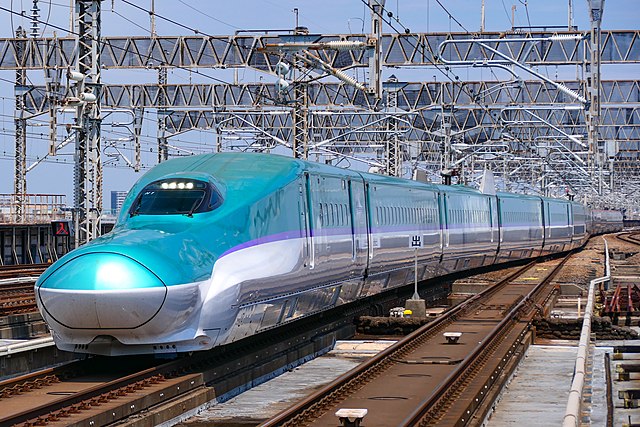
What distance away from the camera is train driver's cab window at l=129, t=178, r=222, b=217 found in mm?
16016

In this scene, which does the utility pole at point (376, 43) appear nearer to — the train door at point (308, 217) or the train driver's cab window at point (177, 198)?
the train door at point (308, 217)

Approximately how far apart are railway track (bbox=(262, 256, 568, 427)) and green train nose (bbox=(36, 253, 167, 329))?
2.34m

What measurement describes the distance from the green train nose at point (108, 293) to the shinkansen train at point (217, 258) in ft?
0.05

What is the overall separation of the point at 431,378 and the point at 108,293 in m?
5.45

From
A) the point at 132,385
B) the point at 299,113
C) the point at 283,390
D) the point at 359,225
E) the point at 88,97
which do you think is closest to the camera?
the point at 132,385

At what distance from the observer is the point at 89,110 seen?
89.3 feet

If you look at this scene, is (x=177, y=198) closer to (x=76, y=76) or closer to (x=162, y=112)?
(x=76, y=76)

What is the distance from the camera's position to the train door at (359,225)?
23641 mm

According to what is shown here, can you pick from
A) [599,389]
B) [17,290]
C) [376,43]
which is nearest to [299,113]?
[376,43]

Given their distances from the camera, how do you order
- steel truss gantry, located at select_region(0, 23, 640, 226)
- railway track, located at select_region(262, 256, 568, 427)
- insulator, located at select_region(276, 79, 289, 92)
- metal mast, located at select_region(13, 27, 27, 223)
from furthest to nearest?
1. metal mast, located at select_region(13, 27, 27, 223)
2. steel truss gantry, located at select_region(0, 23, 640, 226)
3. insulator, located at select_region(276, 79, 289, 92)
4. railway track, located at select_region(262, 256, 568, 427)

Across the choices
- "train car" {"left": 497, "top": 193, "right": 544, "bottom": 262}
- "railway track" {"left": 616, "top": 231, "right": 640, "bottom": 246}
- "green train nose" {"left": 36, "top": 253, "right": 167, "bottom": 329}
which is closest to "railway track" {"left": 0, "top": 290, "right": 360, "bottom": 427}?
"green train nose" {"left": 36, "top": 253, "right": 167, "bottom": 329}

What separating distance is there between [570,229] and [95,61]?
44428mm

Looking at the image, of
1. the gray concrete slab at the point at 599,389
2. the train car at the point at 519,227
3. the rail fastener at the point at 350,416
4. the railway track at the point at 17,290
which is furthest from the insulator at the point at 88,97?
the train car at the point at 519,227

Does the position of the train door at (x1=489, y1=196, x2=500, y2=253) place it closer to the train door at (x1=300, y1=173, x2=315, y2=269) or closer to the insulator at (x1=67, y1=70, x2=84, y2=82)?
the insulator at (x1=67, y1=70, x2=84, y2=82)
